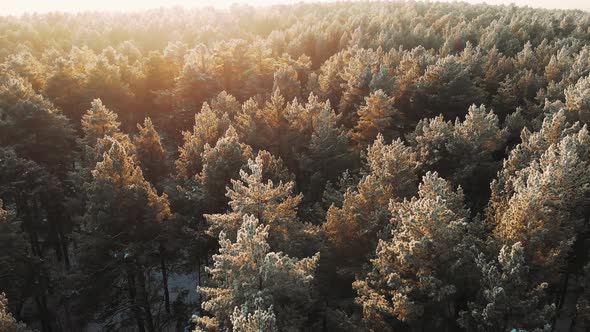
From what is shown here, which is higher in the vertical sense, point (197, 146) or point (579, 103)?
point (579, 103)

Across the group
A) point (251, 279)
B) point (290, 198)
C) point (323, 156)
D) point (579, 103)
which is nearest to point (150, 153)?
point (323, 156)

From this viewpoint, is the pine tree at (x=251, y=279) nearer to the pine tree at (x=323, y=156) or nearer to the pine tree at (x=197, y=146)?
the pine tree at (x=197, y=146)

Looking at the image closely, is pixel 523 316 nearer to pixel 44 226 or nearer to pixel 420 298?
pixel 420 298

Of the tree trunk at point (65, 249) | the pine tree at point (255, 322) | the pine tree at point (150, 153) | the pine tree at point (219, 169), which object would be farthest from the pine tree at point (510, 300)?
the tree trunk at point (65, 249)

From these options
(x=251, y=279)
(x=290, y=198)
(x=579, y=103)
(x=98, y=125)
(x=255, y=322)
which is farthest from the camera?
(x=579, y=103)

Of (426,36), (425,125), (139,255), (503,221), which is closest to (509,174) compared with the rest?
(503,221)

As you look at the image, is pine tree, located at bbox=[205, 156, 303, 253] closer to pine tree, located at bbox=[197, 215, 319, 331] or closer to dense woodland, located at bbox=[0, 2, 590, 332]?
dense woodland, located at bbox=[0, 2, 590, 332]

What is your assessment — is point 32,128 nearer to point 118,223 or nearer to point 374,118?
point 118,223

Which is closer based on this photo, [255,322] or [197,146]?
[255,322]
